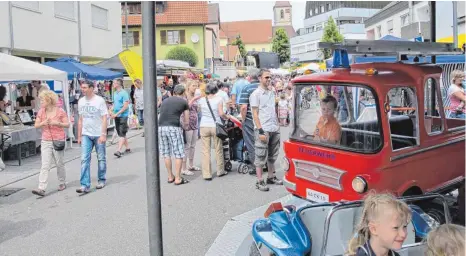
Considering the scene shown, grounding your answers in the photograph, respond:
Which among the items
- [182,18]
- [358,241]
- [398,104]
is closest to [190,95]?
[398,104]

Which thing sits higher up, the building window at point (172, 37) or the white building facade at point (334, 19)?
the white building facade at point (334, 19)

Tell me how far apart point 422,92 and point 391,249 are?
3089 millimetres

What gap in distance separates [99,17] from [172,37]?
31214 millimetres

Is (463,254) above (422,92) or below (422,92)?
below

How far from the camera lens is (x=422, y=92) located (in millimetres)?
5301

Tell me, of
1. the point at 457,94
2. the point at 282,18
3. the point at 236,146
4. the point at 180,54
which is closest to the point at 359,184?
the point at 236,146

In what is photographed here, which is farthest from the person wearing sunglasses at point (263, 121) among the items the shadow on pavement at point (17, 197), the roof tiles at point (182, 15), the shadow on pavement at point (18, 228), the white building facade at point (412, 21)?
the roof tiles at point (182, 15)

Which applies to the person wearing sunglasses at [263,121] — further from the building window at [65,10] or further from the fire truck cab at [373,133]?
the building window at [65,10]

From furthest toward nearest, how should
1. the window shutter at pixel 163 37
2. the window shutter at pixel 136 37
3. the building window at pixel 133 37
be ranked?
the window shutter at pixel 163 37
the window shutter at pixel 136 37
the building window at pixel 133 37

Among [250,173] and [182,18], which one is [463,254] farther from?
[182,18]

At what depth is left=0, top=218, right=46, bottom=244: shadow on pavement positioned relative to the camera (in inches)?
239

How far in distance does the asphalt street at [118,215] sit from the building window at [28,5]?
12261mm

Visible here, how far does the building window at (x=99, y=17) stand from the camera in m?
26.8

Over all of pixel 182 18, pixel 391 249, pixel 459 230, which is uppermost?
pixel 182 18
